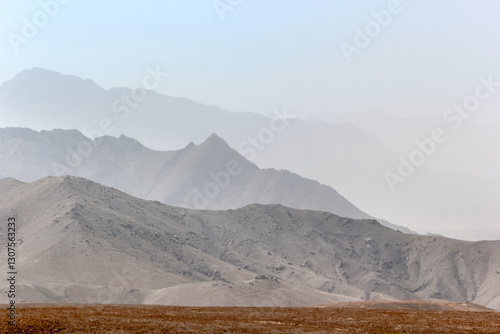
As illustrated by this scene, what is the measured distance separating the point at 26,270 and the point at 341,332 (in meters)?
152

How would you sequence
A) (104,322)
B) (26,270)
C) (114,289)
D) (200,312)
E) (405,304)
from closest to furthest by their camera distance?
(104,322)
(200,312)
(405,304)
(114,289)
(26,270)

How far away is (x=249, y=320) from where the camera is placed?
64.4 metres

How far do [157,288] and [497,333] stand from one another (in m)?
148

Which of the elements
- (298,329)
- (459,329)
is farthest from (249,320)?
(459,329)

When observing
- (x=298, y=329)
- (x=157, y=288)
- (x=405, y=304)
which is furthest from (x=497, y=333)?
(x=157, y=288)

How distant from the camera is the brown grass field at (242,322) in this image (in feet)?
178

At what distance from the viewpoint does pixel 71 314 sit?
200 ft

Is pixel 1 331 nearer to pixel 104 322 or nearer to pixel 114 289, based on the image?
pixel 104 322

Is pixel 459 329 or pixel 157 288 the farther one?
pixel 157 288

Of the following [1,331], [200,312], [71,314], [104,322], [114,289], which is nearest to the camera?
[1,331]

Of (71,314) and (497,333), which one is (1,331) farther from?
(497,333)

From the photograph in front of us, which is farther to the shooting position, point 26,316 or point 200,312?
point 200,312

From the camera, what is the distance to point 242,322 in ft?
203

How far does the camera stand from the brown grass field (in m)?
54.1
